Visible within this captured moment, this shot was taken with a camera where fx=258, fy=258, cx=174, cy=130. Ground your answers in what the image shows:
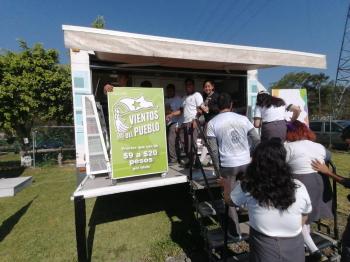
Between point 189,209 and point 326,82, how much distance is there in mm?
50502

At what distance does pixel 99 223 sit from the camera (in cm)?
476

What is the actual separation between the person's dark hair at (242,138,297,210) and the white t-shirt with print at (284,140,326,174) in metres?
1.02

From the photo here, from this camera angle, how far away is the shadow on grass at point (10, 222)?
14.7 feet

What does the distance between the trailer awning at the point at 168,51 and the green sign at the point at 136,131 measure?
0.56 m

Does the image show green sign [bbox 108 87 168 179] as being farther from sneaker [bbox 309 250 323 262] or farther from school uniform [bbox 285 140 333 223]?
sneaker [bbox 309 250 323 262]

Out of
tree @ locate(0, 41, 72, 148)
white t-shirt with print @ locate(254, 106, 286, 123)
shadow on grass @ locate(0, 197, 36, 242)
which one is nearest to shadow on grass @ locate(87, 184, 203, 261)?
shadow on grass @ locate(0, 197, 36, 242)

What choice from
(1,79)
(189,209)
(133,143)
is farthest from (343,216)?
(1,79)

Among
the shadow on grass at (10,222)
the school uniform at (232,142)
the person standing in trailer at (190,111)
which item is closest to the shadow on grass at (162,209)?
the person standing in trailer at (190,111)

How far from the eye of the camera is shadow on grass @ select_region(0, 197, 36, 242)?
4482 millimetres

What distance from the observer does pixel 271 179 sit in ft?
5.93

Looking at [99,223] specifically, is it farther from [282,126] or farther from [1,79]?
[1,79]

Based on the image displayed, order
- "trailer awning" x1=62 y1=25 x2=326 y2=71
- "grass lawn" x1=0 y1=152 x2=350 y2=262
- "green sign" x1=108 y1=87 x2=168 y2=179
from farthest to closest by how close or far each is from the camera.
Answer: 1. "grass lawn" x1=0 y1=152 x2=350 y2=262
2. "green sign" x1=108 y1=87 x2=168 y2=179
3. "trailer awning" x1=62 y1=25 x2=326 y2=71

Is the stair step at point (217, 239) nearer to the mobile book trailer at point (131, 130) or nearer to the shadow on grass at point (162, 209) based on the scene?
the mobile book trailer at point (131, 130)

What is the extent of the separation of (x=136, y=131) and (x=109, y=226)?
205 cm
